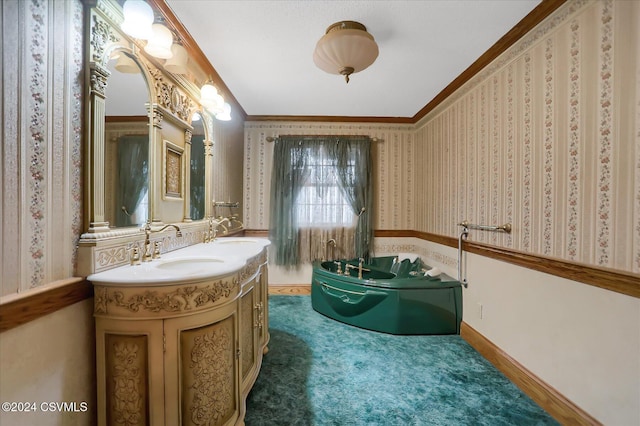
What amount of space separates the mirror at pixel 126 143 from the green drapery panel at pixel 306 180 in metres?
1.96

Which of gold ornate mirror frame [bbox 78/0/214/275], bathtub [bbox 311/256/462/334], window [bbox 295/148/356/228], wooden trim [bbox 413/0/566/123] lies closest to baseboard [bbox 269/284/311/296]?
window [bbox 295/148/356/228]

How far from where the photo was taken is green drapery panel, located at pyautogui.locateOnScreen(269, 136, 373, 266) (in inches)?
131

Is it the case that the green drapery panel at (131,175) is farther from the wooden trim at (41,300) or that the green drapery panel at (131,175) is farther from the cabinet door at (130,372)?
the cabinet door at (130,372)

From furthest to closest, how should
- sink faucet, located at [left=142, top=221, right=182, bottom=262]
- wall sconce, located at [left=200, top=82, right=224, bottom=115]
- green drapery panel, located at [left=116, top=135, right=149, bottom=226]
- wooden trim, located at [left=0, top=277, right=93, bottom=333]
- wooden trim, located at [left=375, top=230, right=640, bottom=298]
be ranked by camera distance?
wall sconce, located at [left=200, top=82, right=224, bottom=115]
sink faucet, located at [left=142, top=221, right=182, bottom=262]
green drapery panel, located at [left=116, top=135, right=149, bottom=226]
wooden trim, located at [left=375, top=230, right=640, bottom=298]
wooden trim, located at [left=0, top=277, right=93, bottom=333]

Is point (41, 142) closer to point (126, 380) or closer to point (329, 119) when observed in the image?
point (126, 380)

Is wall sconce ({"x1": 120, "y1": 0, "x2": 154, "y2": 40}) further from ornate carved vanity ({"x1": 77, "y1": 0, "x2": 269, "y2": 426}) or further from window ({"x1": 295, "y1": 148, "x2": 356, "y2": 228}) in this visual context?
window ({"x1": 295, "y1": 148, "x2": 356, "y2": 228})

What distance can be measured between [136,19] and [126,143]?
57 cm

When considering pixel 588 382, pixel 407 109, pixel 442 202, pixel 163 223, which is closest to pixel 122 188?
pixel 163 223

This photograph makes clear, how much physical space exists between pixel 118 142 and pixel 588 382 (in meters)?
2.62

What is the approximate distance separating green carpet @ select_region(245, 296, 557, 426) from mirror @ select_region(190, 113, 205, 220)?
50.7 inches

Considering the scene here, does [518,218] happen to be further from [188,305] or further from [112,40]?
[112,40]

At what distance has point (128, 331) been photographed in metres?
0.97

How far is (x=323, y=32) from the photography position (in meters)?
1.72

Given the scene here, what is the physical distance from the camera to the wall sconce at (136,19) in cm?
114
